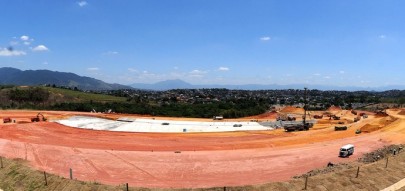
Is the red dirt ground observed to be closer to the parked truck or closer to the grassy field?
the parked truck

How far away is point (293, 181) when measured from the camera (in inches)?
1147

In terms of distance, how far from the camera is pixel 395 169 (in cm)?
3612

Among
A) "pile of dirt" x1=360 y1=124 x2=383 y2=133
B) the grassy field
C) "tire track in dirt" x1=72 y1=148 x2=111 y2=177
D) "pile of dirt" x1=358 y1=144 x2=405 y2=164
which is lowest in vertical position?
"tire track in dirt" x1=72 y1=148 x2=111 y2=177

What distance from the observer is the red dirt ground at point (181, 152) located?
40.2 metres

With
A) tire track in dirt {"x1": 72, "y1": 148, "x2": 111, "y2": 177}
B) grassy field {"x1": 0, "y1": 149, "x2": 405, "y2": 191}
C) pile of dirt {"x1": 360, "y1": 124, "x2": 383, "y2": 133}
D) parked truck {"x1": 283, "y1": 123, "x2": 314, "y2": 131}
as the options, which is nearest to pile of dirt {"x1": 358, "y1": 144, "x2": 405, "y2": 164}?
grassy field {"x1": 0, "y1": 149, "x2": 405, "y2": 191}

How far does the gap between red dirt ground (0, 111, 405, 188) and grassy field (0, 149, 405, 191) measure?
654cm

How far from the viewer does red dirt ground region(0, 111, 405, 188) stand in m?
40.2

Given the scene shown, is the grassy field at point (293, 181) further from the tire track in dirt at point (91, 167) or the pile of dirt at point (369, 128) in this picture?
the pile of dirt at point (369, 128)

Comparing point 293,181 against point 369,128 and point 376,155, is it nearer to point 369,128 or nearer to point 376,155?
point 376,155

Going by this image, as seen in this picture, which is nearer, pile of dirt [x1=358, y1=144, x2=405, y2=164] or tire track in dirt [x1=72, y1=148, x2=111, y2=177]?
tire track in dirt [x1=72, y1=148, x2=111, y2=177]

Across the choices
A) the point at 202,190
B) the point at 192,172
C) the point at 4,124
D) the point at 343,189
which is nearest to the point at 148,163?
the point at 192,172

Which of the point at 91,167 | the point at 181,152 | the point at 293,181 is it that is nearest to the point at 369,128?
the point at 181,152

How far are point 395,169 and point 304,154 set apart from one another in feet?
54.3

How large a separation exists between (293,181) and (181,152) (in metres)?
26.6
